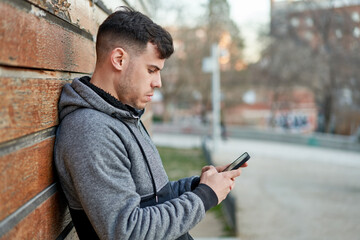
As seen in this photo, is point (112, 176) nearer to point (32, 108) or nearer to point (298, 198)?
point (32, 108)

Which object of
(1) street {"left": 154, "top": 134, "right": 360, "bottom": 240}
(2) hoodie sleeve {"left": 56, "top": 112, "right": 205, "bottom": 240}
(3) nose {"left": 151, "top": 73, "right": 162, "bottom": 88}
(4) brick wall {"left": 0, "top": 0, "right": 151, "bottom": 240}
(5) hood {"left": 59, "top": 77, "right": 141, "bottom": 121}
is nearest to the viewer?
(4) brick wall {"left": 0, "top": 0, "right": 151, "bottom": 240}

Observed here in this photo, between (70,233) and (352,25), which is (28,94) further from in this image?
(352,25)

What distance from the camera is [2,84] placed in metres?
1.05

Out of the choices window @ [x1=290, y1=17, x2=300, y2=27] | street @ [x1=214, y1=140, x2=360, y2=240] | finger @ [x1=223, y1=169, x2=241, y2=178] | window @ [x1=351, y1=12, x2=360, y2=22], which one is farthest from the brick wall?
window @ [x1=290, y1=17, x2=300, y2=27]

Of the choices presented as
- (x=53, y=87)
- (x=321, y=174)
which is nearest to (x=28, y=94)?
(x=53, y=87)

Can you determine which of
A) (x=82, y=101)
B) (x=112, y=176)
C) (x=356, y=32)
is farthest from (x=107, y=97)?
(x=356, y=32)

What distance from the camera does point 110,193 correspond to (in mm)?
1304

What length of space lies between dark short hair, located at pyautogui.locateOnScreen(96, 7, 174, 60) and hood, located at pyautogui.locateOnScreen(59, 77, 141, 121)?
0.58 ft

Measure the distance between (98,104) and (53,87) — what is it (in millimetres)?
198

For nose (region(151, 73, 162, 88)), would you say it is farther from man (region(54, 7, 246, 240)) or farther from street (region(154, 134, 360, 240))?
street (region(154, 134, 360, 240))

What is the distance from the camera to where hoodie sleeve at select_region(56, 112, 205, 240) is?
1300 millimetres

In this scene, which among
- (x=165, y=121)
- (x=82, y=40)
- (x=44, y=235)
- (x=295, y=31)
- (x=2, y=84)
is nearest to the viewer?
(x=2, y=84)

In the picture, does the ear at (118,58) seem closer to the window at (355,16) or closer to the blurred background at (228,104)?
the blurred background at (228,104)

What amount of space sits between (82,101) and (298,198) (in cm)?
733
